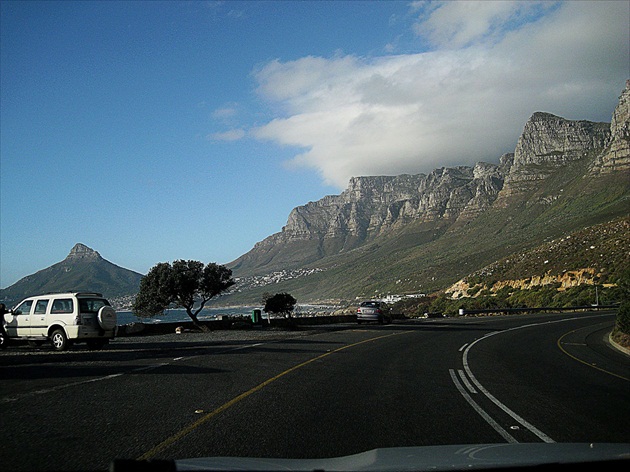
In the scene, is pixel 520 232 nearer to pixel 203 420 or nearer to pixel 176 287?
pixel 176 287

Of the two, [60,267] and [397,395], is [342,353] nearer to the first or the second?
[397,395]

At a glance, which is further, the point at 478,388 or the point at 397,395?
the point at 478,388

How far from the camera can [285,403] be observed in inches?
381

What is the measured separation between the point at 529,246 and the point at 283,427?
102 m

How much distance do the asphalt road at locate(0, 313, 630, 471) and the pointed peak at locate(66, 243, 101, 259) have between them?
136m

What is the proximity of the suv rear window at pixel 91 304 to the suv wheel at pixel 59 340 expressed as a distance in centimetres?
104

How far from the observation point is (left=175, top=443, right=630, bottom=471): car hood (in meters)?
4.48

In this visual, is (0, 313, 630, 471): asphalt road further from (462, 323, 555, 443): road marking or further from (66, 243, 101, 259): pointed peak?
(66, 243, 101, 259): pointed peak

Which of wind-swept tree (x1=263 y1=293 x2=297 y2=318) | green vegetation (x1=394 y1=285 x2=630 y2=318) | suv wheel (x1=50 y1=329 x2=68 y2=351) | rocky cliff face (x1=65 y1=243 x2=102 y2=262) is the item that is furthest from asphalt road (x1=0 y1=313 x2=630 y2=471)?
rocky cliff face (x1=65 y1=243 x2=102 y2=262)

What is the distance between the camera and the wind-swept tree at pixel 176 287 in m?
38.0

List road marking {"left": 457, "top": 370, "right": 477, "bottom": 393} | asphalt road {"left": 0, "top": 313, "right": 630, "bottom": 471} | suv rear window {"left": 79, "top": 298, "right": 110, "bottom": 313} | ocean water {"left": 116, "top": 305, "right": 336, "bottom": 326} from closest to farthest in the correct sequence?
asphalt road {"left": 0, "top": 313, "right": 630, "bottom": 471} → road marking {"left": 457, "top": 370, "right": 477, "bottom": 393} → suv rear window {"left": 79, "top": 298, "right": 110, "bottom": 313} → ocean water {"left": 116, "top": 305, "right": 336, "bottom": 326}

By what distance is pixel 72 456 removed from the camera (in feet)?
20.9

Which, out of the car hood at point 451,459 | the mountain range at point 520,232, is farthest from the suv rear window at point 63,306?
the mountain range at point 520,232

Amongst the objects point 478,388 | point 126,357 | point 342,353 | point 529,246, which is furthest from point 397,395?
point 529,246
